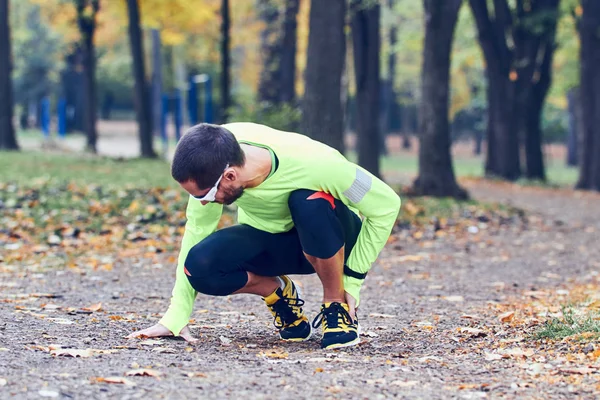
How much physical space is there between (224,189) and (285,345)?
110cm

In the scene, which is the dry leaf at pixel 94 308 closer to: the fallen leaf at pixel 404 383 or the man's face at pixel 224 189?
the man's face at pixel 224 189

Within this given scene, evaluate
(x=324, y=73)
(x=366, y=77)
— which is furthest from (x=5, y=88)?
(x=324, y=73)

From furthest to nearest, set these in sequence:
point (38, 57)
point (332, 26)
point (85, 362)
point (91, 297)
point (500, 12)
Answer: point (38, 57), point (500, 12), point (332, 26), point (91, 297), point (85, 362)

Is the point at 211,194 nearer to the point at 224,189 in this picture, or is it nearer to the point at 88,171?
the point at 224,189

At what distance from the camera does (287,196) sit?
15.4 ft

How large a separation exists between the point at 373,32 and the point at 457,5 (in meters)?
3.36

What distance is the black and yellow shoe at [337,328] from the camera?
491 cm

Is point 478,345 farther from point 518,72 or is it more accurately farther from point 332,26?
point 518,72

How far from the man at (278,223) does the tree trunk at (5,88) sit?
1941cm

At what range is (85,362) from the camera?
4.27m

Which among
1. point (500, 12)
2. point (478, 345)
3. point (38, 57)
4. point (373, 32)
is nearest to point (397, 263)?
point (478, 345)

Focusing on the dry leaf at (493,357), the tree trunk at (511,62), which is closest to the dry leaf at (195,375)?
the dry leaf at (493,357)

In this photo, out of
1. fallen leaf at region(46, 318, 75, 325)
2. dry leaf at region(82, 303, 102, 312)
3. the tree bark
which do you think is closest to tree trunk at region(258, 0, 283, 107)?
the tree bark

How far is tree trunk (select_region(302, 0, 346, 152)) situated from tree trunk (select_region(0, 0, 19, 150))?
1277 centimetres
